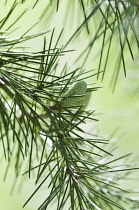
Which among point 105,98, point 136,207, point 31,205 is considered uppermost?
point 105,98

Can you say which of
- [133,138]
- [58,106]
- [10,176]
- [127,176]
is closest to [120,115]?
[133,138]

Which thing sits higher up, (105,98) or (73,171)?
(105,98)

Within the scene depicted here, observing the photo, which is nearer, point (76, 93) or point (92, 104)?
point (76, 93)

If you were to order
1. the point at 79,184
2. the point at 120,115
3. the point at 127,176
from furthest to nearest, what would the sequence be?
the point at 120,115 → the point at 127,176 → the point at 79,184

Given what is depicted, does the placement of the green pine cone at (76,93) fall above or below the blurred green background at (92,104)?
below

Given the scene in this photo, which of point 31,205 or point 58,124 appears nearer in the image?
point 58,124

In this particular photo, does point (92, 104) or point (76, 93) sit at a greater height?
point (92, 104)

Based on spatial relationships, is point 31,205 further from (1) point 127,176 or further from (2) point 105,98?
(1) point 127,176

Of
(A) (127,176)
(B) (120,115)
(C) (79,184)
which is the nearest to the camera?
(C) (79,184)

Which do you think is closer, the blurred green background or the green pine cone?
the green pine cone

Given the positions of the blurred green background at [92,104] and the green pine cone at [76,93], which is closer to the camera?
the green pine cone at [76,93]

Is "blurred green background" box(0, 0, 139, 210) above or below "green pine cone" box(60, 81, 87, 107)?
above
